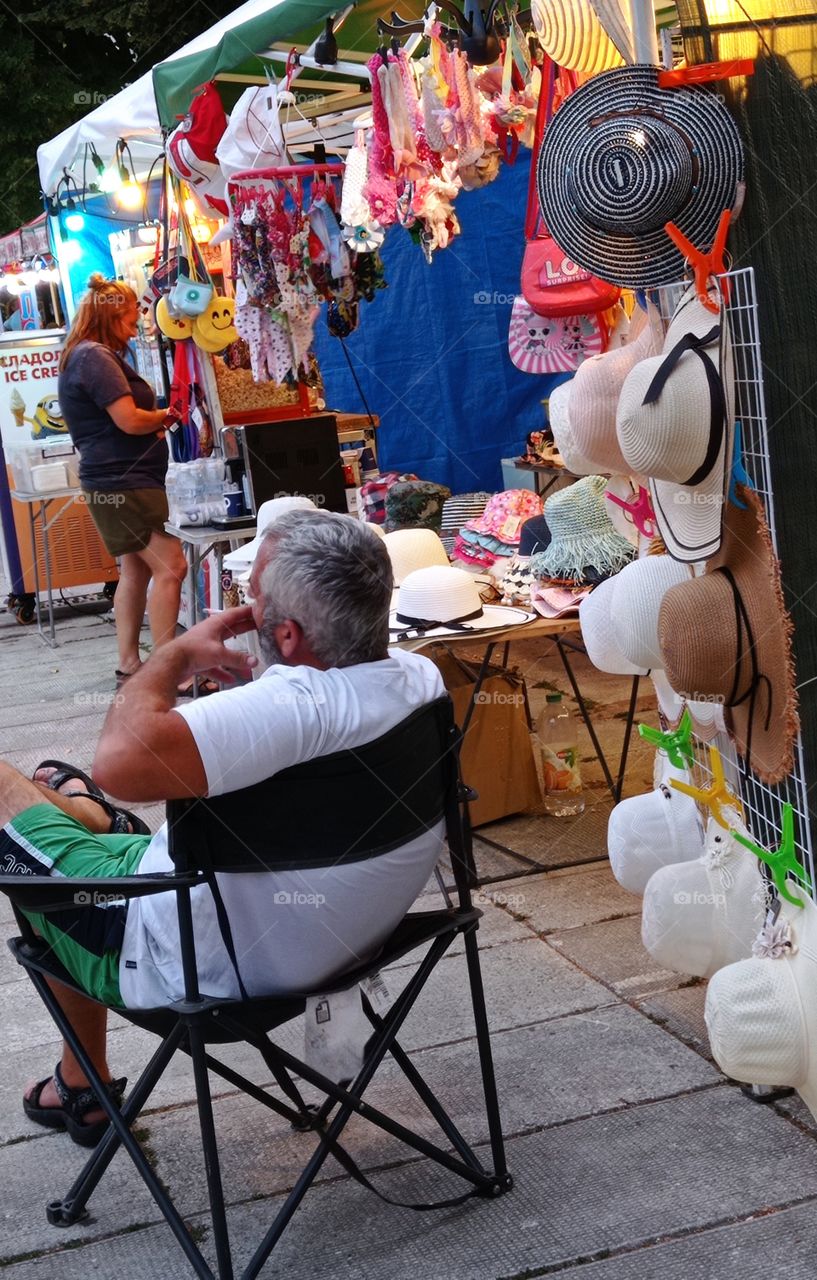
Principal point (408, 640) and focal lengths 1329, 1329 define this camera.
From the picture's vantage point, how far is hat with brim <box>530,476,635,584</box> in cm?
394

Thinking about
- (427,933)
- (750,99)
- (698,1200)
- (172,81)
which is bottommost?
Answer: (698,1200)

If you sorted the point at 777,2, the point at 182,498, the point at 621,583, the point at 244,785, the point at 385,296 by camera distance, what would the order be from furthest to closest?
the point at 385,296 → the point at 182,498 → the point at 621,583 → the point at 777,2 → the point at 244,785

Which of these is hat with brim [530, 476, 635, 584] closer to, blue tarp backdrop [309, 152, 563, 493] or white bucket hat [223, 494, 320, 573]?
white bucket hat [223, 494, 320, 573]

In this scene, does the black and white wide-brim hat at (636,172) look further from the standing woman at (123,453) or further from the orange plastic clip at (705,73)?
the standing woman at (123,453)

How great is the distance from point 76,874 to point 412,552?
2.21m

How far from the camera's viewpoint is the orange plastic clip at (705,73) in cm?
225

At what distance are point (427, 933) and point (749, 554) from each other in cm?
88

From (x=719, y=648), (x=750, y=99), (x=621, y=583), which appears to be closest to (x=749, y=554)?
(x=719, y=648)

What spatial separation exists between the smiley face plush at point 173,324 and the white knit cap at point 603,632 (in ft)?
9.99

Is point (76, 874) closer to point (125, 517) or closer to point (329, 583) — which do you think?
point (329, 583)

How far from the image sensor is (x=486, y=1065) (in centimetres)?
244

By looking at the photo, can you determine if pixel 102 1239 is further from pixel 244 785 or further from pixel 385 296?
pixel 385 296

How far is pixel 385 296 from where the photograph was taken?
7.61m

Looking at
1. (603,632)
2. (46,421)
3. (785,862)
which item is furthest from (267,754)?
(46,421)
